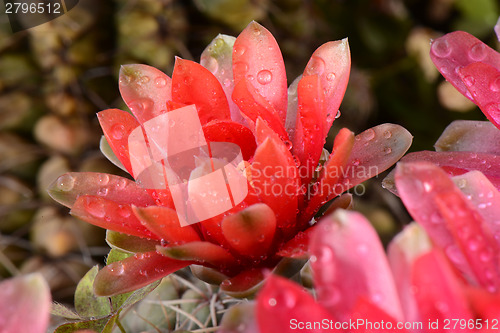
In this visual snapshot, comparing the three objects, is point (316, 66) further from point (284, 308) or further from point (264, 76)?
point (284, 308)

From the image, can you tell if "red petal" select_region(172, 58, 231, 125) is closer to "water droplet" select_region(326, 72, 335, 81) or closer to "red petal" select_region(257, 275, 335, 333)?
"water droplet" select_region(326, 72, 335, 81)

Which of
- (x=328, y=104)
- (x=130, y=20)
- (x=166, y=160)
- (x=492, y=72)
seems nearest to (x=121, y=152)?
(x=166, y=160)

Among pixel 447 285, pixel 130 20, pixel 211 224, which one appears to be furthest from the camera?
pixel 130 20

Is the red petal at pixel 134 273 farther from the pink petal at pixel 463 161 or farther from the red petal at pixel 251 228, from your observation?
the pink petal at pixel 463 161

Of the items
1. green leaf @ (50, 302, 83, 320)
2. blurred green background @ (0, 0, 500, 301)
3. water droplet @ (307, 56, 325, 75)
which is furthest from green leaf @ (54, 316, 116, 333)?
blurred green background @ (0, 0, 500, 301)

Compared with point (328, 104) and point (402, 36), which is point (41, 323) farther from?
point (402, 36)

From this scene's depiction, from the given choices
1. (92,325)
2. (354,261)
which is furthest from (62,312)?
(354,261)
